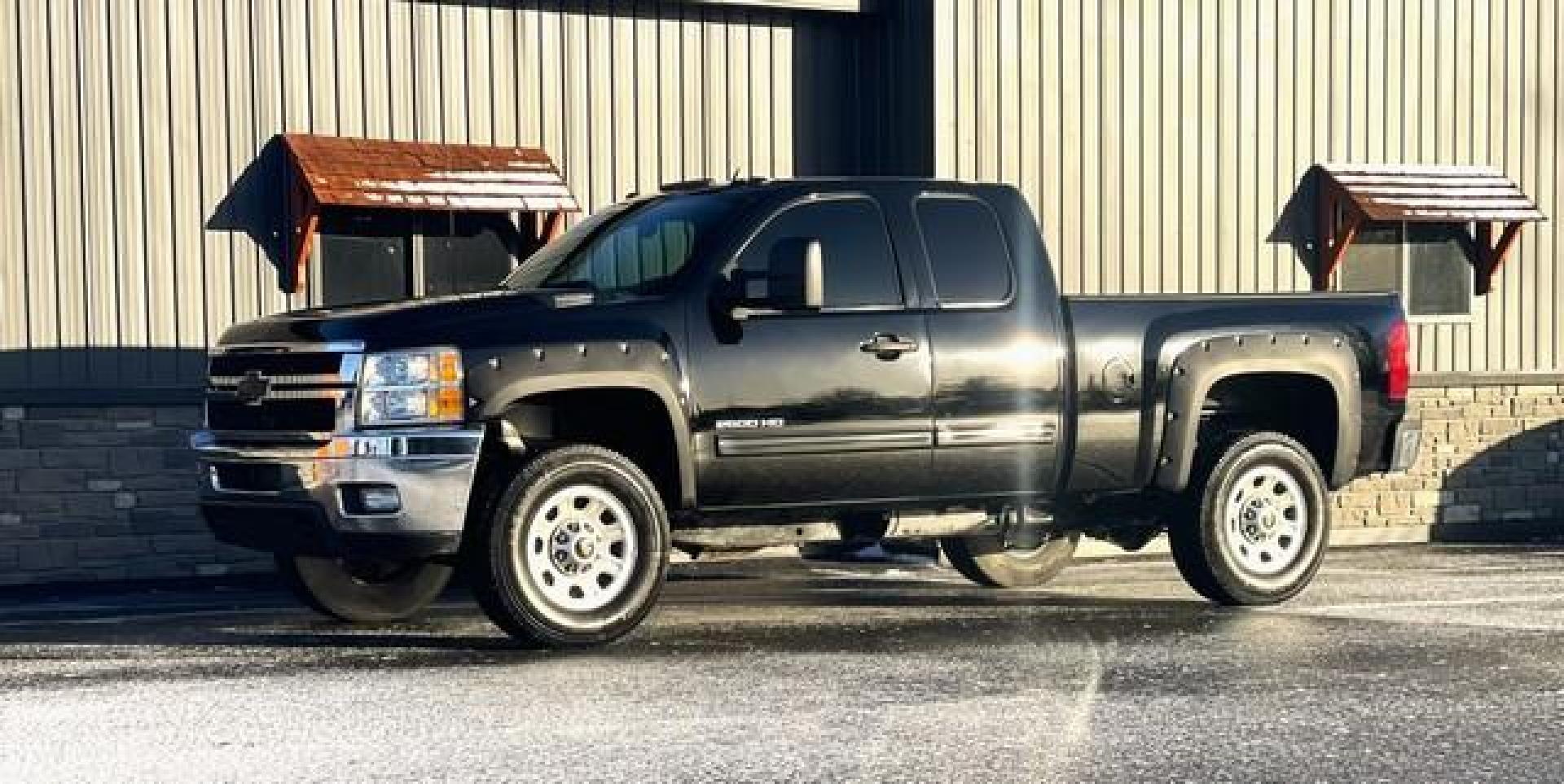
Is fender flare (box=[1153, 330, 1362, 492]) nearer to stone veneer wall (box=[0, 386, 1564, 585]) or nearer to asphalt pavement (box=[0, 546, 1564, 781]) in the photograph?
asphalt pavement (box=[0, 546, 1564, 781])

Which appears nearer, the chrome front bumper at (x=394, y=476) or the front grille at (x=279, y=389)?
the chrome front bumper at (x=394, y=476)

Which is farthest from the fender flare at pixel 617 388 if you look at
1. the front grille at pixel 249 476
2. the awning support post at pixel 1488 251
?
the awning support post at pixel 1488 251

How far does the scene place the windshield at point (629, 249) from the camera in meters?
9.09

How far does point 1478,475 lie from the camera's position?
16.2m

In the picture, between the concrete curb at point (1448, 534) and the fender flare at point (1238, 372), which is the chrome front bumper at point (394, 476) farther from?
the concrete curb at point (1448, 534)

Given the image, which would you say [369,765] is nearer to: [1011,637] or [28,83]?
[1011,637]

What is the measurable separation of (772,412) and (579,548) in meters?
1.08

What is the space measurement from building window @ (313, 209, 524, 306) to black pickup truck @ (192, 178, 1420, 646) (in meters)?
3.41

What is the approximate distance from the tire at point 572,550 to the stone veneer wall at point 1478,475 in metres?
8.63

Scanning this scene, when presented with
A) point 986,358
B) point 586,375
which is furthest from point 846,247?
point 586,375

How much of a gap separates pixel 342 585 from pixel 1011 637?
10.4 ft

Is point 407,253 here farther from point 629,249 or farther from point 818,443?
point 818,443

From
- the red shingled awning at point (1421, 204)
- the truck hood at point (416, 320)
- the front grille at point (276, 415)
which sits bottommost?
the front grille at point (276, 415)

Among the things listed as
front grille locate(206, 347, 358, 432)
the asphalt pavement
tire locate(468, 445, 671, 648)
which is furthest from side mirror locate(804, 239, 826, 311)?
front grille locate(206, 347, 358, 432)
